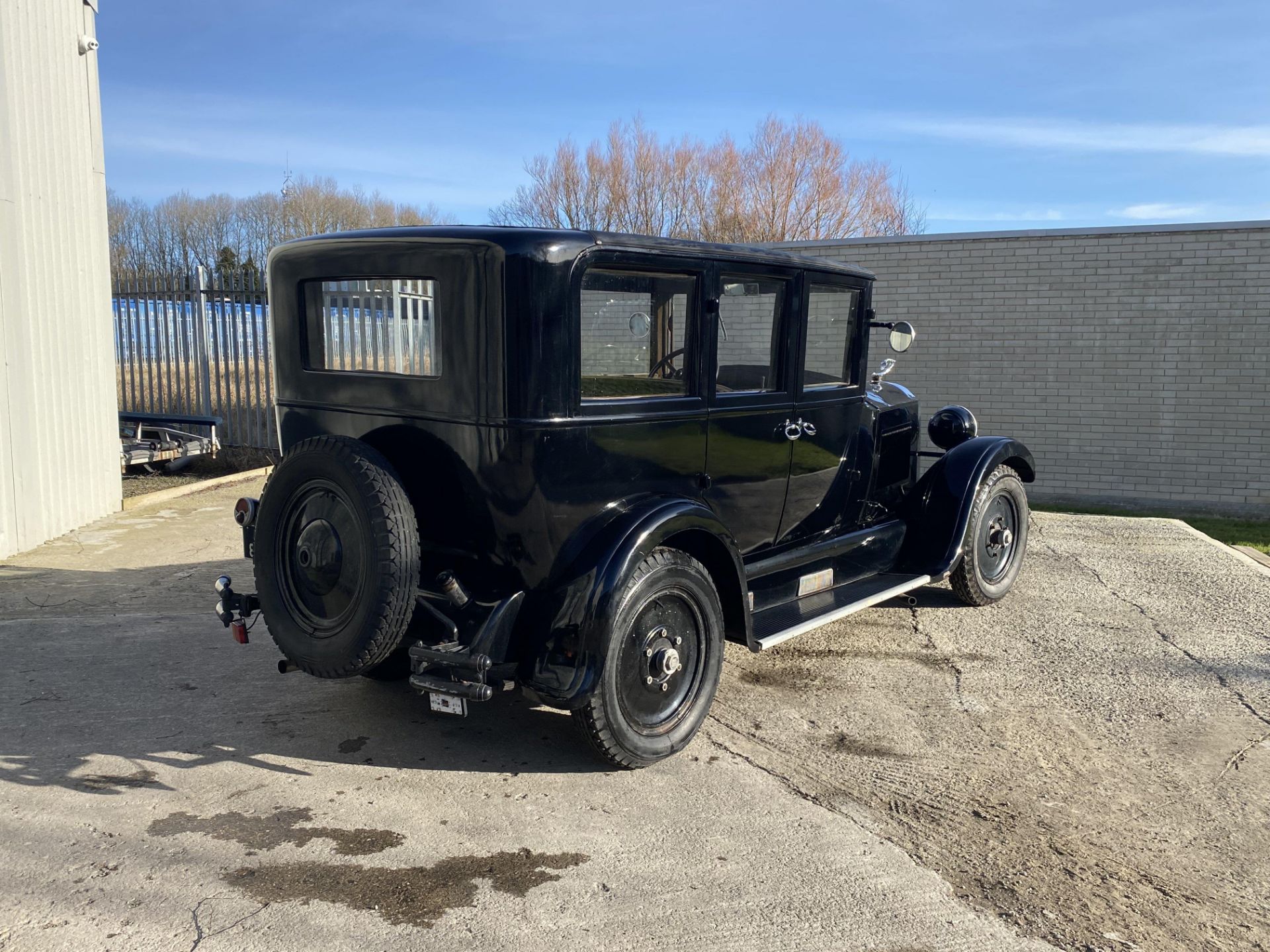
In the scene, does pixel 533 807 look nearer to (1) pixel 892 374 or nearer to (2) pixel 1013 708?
(2) pixel 1013 708

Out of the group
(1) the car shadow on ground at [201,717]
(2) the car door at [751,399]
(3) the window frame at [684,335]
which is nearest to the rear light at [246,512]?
(1) the car shadow on ground at [201,717]

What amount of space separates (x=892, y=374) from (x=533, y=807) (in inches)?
387

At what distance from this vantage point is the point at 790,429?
466cm

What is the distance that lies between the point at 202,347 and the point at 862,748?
1069cm

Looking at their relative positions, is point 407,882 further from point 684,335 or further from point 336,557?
point 684,335

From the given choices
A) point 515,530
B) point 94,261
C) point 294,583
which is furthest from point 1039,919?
point 94,261

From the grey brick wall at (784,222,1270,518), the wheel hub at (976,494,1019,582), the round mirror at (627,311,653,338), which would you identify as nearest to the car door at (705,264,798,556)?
the round mirror at (627,311,653,338)

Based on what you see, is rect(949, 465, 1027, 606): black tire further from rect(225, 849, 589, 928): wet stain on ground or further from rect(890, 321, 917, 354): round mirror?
rect(225, 849, 589, 928): wet stain on ground

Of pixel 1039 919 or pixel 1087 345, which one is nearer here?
pixel 1039 919

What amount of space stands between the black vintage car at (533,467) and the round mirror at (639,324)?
1 cm

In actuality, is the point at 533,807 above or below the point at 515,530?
below

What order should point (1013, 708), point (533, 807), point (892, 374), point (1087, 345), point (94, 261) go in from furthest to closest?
1. point (892, 374)
2. point (1087, 345)
3. point (94, 261)
4. point (1013, 708)
5. point (533, 807)

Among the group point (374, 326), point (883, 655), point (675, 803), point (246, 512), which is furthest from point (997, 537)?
point (246, 512)

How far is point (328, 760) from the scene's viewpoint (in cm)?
384
